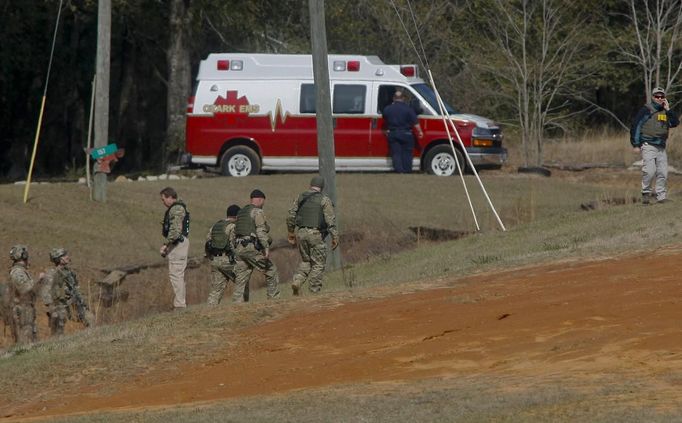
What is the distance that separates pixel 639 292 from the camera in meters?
14.5

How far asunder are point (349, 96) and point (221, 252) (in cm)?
1338

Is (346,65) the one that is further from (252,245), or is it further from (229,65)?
(252,245)

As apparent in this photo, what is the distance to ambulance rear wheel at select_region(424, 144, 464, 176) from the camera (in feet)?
102

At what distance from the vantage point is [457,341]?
13195mm

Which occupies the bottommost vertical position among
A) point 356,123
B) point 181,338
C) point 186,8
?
point 181,338

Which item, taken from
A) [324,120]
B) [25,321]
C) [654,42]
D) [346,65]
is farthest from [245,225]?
[654,42]

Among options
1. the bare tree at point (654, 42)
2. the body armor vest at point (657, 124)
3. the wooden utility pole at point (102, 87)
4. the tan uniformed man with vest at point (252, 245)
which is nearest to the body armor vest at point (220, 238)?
the tan uniformed man with vest at point (252, 245)

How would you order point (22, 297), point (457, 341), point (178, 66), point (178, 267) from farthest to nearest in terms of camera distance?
point (178, 66) → point (178, 267) → point (22, 297) → point (457, 341)

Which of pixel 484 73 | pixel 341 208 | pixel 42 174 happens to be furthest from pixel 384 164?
pixel 42 174

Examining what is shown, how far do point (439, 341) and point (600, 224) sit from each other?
28.9 feet

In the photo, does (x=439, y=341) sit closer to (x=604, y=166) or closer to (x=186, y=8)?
(x=604, y=166)

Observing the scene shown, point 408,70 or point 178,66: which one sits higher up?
point 178,66

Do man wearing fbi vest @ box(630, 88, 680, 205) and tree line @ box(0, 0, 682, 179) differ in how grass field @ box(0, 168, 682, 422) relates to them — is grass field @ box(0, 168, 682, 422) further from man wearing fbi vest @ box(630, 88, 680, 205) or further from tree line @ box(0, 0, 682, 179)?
tree line @ box(0, 0, 682, 179)

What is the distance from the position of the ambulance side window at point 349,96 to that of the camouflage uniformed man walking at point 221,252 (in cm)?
1315
